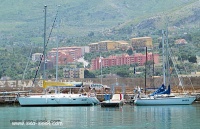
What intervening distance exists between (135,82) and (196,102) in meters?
10.7

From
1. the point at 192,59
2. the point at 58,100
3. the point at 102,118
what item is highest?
the point at 192,59

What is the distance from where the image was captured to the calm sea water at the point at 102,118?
5194 cm

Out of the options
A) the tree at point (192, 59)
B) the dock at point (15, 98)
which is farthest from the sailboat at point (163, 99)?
the tree at point (192, 59)

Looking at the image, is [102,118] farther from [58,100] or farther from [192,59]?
[192,59]

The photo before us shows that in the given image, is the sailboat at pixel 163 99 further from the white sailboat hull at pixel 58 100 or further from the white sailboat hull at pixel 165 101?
the white sailboat hull at pixel 58 100

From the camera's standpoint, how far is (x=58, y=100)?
3014 inches

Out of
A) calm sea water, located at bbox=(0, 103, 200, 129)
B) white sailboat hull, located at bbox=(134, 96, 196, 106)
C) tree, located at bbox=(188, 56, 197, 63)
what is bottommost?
calm sea water, located at bbox=(0, 103, 200, 129)

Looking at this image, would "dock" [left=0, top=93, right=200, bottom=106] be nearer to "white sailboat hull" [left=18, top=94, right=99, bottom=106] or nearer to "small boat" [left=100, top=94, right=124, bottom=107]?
"small boat" [left=100, top=94, right=124, bottom=107]

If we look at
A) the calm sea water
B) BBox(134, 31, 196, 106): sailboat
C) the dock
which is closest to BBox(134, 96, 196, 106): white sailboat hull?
BBox(134, 31, 196, 106): sailboat

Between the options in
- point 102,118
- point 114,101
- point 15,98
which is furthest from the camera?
point 15,98

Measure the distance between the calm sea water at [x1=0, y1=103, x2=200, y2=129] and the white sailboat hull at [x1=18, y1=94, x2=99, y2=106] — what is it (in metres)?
2.48

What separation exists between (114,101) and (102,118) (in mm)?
15711

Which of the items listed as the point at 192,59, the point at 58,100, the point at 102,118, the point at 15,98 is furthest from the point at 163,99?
the point at 192,59

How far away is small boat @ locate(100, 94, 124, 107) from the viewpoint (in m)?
73.4
